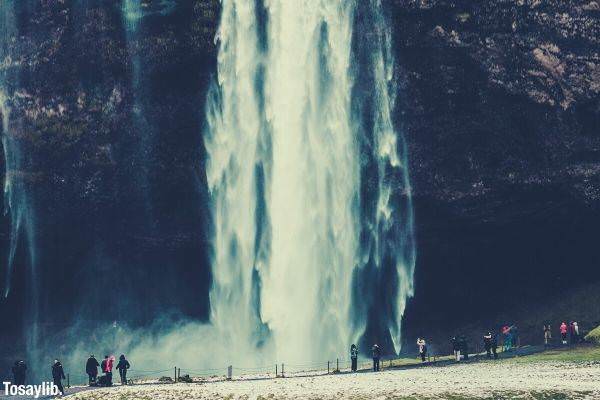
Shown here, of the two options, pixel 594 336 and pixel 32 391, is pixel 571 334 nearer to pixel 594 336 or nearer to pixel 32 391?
pixel 594 336

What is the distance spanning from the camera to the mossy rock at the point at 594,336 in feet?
189

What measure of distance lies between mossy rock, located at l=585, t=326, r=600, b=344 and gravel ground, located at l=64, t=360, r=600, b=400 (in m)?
6.52

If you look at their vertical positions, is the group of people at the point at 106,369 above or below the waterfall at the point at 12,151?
below

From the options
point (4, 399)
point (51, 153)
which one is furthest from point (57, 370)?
point (51, 153)

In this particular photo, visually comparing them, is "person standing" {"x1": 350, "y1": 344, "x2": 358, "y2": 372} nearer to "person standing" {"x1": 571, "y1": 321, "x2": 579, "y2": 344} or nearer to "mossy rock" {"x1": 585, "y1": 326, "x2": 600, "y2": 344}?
"person standing" {"x1": 571, "y1": 321, "x2": 579, "y2": 344}

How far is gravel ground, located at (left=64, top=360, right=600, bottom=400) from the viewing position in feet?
143

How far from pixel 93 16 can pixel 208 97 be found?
27.0 feet

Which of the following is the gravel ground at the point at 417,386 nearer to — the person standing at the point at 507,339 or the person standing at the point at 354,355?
the person standing at the point at 354,355

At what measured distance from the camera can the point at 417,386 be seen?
151 feet

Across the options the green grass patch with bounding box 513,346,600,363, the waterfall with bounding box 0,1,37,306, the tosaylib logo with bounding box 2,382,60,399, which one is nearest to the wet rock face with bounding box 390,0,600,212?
the green grass patch with bounding box 513,346,600,363

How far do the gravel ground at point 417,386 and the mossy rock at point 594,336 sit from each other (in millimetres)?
6521

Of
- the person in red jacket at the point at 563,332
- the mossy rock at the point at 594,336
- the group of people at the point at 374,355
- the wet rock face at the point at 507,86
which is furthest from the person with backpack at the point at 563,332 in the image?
the group of people at the point at 374,355

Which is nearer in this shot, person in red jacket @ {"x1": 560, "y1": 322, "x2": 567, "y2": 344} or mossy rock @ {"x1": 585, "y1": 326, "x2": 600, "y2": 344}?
mossy rock @ {"x1": 585, "y1": 326, "x2": 600, "y2": 344}

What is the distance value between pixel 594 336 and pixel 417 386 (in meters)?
15.8
